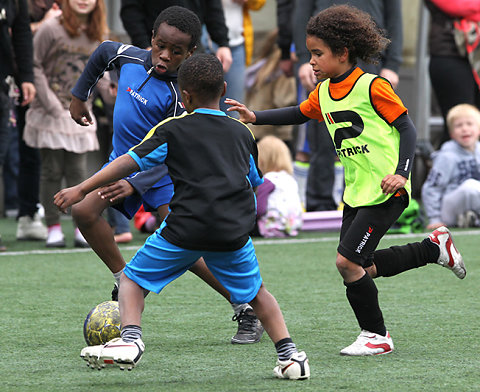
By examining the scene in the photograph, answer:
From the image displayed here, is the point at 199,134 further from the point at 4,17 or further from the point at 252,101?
the point at 252,101

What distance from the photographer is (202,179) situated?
3574 mm

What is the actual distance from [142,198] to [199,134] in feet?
3.36

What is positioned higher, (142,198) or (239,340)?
(142,198)

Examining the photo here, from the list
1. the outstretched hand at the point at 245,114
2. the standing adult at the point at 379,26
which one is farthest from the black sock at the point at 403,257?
the standing adult at the point at 379,26

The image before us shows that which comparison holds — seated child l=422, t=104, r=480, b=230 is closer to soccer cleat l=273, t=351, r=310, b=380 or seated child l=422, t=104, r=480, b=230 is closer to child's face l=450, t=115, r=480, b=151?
child's face l=450, t=115, r=480, b=151

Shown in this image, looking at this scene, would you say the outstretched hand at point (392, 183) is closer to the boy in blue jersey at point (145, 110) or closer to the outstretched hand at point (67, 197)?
the boy in blue jersey at point (145, 110)

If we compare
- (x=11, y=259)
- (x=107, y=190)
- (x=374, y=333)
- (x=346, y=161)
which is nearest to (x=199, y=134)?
(x=107, y=190)

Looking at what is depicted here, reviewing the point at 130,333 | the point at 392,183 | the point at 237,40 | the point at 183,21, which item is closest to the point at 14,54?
the point at 237,40

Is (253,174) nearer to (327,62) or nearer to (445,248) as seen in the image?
(327,62)

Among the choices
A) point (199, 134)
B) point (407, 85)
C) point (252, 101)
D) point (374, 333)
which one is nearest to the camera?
point (199, 134)

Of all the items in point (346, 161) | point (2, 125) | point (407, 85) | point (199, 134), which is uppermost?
point (199, 134)

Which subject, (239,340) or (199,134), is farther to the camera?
(239,340)

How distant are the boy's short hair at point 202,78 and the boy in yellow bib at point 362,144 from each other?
1.44 feet

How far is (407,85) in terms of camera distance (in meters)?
13.4
